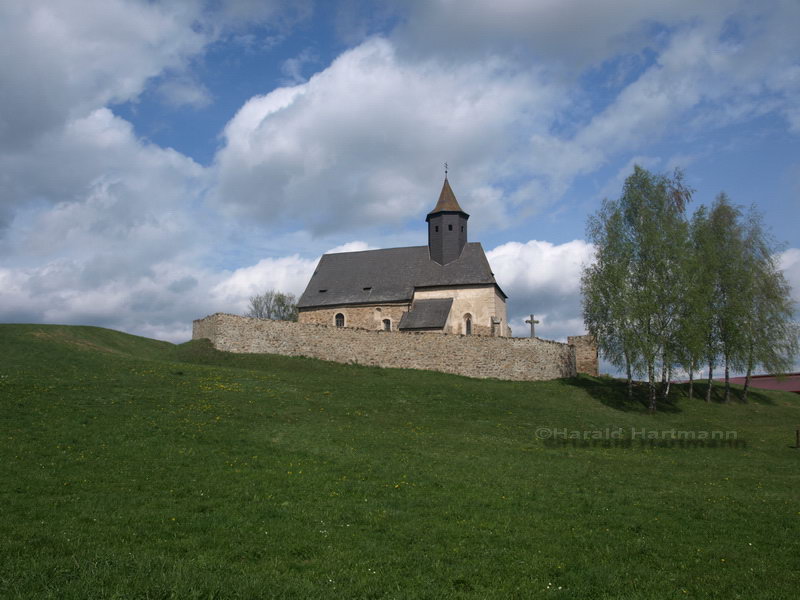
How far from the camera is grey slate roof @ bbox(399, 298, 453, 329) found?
144 feet

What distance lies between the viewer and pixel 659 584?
8.05 meters

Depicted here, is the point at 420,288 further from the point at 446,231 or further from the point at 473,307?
the point at 446,231

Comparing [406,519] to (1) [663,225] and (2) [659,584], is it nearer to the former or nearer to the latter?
(2) [659,584]

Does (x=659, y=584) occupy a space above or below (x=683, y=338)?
below

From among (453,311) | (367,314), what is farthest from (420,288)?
(367,314)

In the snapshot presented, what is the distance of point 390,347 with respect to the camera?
3722 cm

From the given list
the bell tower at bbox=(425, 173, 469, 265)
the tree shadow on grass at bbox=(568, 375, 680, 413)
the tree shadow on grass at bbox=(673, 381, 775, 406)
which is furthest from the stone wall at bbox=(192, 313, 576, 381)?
the bell tower at bbox=(425, 173, 469, 265)

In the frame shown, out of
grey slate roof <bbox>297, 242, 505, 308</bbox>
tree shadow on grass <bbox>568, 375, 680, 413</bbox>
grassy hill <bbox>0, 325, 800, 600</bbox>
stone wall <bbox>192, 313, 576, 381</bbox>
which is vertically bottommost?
grassy hill <bbox>0, 325, 800, 600</bbox>

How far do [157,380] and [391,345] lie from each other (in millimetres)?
16159

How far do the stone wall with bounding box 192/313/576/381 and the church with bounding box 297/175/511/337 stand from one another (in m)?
6.22

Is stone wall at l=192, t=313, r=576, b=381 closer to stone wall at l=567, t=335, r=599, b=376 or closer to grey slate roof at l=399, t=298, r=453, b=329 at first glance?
grey slate roof at l=399, t=298, r=453, b=329

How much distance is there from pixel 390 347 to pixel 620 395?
14.7m

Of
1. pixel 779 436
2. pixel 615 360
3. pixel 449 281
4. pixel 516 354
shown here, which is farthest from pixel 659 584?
pixel 449 281

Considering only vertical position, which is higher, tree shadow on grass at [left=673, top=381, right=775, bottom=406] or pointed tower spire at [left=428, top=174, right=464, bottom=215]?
pointed tower spire at [left=428, top=174, right=464, bottom=215]
